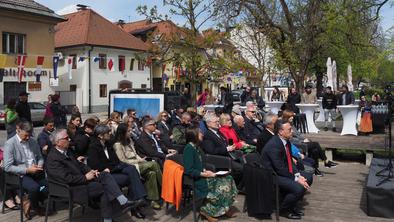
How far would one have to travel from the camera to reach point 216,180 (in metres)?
6.01

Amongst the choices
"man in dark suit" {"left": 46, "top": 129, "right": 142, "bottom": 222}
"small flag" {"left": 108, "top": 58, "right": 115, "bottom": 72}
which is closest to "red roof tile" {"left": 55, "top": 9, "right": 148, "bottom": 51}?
"small flag" {"left": 108, "top": 58, "right": 115, "bottom": 72}

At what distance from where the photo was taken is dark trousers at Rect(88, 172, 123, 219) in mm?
5359

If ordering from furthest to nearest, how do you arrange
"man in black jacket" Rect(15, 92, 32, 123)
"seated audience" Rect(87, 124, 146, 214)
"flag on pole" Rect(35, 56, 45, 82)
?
"flag on pole" Rect(35, 56, 45, 82) → "man in black jacket" Rect(15, 92, 32, 123) → "seated audience" Rect(87, 124, 146, 214)

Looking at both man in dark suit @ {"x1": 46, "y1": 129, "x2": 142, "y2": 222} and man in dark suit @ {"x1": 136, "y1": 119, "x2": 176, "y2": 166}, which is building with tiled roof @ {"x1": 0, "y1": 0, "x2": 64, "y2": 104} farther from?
man in dark suit @ {"x1": 46, "y1": 129, "x2": 142, "y2": 222}

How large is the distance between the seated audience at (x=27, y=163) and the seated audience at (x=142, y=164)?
1.17 m

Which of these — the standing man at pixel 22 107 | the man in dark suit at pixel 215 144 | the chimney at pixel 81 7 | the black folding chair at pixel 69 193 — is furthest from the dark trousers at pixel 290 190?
the chimney at pixel 81 7

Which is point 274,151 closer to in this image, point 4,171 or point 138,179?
point 138,179

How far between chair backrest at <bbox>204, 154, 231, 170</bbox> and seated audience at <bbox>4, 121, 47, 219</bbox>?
253 cm

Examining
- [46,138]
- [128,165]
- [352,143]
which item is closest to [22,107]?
[46,138]

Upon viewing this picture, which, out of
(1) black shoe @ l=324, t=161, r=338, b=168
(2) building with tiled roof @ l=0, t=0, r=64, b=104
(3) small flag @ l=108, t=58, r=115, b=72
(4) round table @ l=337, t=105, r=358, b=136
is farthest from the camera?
(3) small flag @ l=108, t=58, r=115, b=72

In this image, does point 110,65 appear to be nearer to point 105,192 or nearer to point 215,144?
point 215,144

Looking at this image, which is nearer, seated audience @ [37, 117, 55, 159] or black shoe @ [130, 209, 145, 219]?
black shoe @ [130, 209, 145, 219]

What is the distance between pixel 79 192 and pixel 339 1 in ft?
48.1

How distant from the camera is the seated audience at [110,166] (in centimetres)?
600
